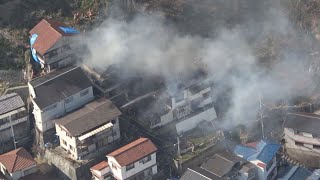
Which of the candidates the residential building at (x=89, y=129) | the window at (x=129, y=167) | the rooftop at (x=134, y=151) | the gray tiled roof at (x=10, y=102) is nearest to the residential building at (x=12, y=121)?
the gray tiled roof at (x=10, y=102)

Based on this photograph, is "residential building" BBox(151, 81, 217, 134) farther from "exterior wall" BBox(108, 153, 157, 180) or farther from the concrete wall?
the concrete wall

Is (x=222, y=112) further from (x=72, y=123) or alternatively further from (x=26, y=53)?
(x=26, y=53)

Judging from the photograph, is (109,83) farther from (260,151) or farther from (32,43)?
(260,151)

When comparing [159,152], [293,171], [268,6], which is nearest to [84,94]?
[159,152]

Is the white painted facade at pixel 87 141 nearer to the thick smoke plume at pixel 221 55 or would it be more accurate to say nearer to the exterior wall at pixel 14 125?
the exterior wall at pixel 14 125

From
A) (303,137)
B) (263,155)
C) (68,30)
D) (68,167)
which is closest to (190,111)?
(263,155)

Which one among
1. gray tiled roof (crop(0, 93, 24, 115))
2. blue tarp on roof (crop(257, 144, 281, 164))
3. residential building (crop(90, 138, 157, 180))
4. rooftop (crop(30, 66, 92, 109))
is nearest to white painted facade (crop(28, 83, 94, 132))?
rooftop (crop(30, 66, 92, 109))
